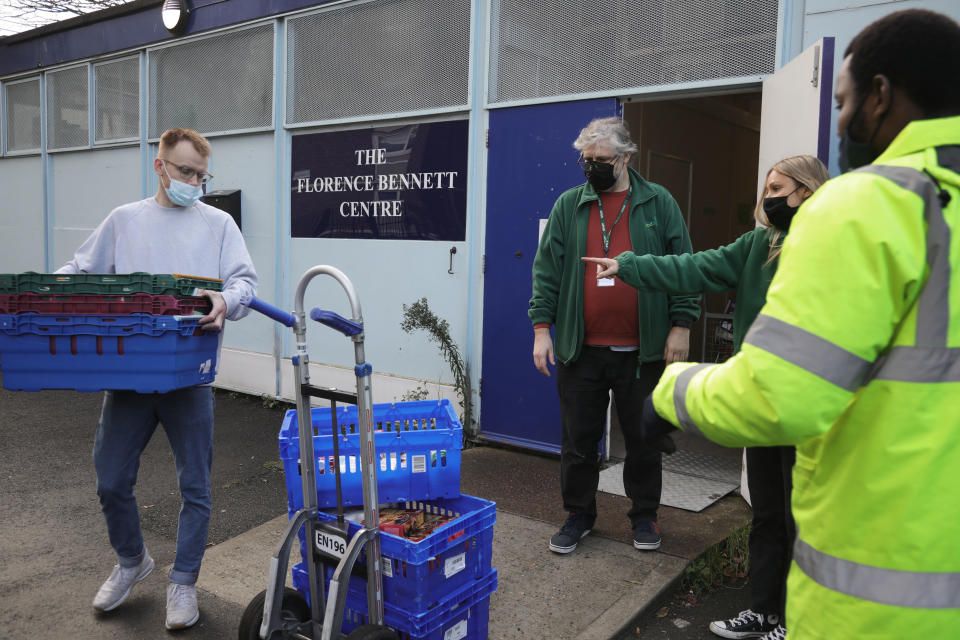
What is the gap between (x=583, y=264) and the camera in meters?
3.76

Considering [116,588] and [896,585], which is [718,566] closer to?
[896,585]

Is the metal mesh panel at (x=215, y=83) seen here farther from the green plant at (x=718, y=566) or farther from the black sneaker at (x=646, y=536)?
the green plant at (x=718, y=566)

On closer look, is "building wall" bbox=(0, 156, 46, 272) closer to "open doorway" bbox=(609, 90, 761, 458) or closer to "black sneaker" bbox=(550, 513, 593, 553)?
"open doorway" bbox=(609, 90, 761, 458)

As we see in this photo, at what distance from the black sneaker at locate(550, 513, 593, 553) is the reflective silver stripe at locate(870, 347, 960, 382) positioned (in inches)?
110

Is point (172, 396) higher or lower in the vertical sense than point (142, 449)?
higher

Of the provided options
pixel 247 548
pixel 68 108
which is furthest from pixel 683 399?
pixel 68 108

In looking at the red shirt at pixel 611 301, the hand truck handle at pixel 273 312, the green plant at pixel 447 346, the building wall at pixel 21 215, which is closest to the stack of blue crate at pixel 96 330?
the hand truck handle at pixel 273 312

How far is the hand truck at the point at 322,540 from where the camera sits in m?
2.34

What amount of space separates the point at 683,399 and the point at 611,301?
2.36m

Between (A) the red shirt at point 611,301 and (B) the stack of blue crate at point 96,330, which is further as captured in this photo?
(A) the red shirt at point 611,301

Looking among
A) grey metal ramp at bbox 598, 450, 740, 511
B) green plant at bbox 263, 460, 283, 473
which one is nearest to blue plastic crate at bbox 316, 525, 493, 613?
grey metal ramp at bbox 598, 450, 740, 511

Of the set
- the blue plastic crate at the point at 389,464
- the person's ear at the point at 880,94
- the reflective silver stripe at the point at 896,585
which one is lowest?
the blue plastic crate at the point at 389,464

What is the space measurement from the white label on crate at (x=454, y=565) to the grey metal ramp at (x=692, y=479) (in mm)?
2250

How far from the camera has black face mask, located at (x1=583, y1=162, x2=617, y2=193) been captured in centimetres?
365
